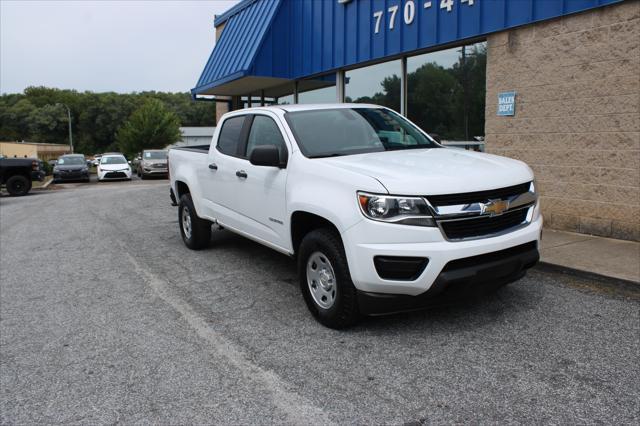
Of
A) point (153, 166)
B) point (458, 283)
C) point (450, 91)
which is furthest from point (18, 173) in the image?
point (458, 283)

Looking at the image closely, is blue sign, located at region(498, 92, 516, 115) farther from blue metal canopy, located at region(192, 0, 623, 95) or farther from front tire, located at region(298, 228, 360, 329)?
front tire, located at region(298, 228, 360, 329)

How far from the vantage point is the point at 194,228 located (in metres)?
7.29

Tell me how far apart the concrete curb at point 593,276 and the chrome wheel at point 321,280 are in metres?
2.80

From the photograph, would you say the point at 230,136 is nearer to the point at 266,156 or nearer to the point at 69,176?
the point at 266,156

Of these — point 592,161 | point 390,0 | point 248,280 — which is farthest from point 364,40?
point 248,280

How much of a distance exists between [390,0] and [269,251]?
234 inches

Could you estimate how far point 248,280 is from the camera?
5.88 m

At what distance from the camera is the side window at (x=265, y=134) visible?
5.23m

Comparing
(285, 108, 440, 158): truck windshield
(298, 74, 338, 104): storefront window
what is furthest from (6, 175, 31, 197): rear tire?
(285, 108, 440, 158): truck windshield

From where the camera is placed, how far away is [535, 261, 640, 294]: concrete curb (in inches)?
202

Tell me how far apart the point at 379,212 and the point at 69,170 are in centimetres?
2666

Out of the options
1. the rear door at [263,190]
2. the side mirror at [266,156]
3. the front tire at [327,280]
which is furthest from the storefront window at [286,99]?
the front tire at [327,280]

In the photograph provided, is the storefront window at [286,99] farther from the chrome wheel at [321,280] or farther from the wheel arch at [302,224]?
the chrome wheel at [321,280]

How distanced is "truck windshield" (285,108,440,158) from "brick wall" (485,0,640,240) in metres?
2.98
